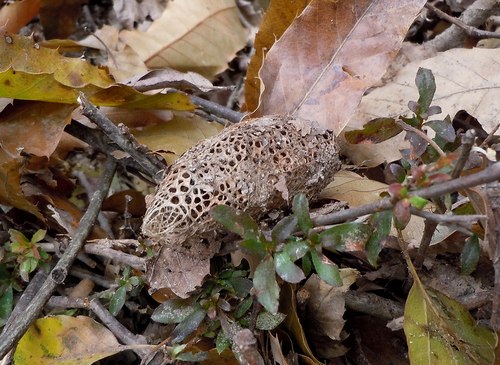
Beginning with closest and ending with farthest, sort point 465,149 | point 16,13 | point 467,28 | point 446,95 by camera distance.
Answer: point 465,149
point 446,95
point 467,28
point 16,13

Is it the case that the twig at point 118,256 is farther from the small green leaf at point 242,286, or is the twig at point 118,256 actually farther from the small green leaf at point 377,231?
the small green leaf at point 377,231

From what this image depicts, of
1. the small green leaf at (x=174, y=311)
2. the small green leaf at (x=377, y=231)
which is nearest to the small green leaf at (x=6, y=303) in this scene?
the small green leaf at (x=174, y=311)

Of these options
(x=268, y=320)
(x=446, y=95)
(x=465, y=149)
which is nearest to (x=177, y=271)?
(x=268, y=320)

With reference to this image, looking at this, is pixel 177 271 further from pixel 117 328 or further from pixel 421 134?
pixel 421 134

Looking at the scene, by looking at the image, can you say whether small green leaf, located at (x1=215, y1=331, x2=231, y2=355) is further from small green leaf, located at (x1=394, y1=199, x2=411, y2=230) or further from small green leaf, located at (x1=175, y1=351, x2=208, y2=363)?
small green leaf, located at (x1=394, y1=199, x2=411, y2=230)

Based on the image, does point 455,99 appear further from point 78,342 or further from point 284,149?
point 78,342

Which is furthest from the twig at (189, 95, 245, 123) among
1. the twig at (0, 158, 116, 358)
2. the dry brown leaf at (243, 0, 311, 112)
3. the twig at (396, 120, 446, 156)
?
the twig at (396, 120, 446, 156)

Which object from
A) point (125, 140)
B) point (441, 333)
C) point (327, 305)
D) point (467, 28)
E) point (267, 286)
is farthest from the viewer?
point (467, 28)
